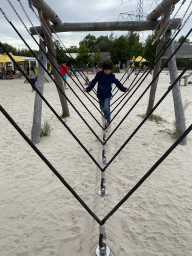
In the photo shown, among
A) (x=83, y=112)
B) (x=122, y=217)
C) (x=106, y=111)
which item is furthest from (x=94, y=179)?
(x=83, y=112)

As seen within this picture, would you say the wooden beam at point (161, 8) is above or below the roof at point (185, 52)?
below

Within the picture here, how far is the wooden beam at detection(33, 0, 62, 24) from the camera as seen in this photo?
2632 millimetres

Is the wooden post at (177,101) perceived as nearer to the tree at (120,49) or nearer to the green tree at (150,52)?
the green tree at (150,52)

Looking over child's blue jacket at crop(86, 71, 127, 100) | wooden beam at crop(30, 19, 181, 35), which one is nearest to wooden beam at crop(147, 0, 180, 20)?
wooden beam at crop(30, 19, 181, 35)

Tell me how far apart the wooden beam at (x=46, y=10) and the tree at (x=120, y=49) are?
77.7 feet

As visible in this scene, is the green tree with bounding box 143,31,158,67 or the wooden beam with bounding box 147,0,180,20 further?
the green tree with bounding box 143,31,158,67

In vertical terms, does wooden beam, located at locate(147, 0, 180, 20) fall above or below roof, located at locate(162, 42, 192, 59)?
below

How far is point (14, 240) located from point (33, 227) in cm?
16

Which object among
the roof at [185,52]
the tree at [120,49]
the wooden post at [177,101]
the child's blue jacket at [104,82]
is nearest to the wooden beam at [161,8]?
the wooden post at [177,101]

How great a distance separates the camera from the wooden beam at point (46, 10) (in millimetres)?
2632

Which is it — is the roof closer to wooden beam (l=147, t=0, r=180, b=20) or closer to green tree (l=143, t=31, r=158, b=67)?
green tree (l=143, t=31, r=158, b=67)

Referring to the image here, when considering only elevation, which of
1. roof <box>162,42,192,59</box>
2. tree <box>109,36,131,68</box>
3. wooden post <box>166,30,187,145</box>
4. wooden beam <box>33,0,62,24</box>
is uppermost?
roof <box>162,42,192,59</box>

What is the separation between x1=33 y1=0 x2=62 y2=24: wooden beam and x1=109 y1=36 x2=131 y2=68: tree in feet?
77.7

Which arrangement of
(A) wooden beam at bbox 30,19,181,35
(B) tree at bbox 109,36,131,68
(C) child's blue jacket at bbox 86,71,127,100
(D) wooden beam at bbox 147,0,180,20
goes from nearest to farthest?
1. (D) wooden beam at bbox 147,0,180,20
2. (C) child's blue jacket at bbox 86,71,127,100
3. (A) wooden beam at bbox 30,19,181,35
4. (B) tree at bbox 109,36,131,68
